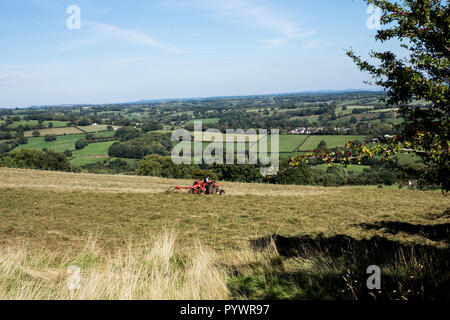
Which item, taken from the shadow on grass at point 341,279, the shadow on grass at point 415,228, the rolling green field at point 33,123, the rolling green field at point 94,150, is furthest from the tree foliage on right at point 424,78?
the rolling green field at point 33,123

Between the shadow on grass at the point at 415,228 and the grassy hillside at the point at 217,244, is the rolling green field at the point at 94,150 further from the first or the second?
the shadow on grass at the point at 415,228

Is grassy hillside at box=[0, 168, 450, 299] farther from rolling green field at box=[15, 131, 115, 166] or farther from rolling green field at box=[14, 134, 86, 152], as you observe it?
rolling green field at box=[14, 134, 86, 152]

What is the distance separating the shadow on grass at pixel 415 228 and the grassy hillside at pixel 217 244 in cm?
4

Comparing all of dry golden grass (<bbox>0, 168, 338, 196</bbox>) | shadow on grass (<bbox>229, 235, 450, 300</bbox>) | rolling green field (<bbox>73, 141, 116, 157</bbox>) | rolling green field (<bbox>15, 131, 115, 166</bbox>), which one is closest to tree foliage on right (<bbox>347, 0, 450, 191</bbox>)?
shadow on grass (<bbox>229, 235, 450, 300</bbox>)

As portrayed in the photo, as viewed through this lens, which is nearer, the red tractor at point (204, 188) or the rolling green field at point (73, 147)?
the red tractor at point (204, 188)

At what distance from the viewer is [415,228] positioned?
39.4ft

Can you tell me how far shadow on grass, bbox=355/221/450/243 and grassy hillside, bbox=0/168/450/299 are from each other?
40 mm

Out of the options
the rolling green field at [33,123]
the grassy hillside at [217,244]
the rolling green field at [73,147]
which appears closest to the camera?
the grassy hillside at [217,244]

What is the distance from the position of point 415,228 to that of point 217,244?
799 cm

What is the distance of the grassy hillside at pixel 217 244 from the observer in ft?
14.8

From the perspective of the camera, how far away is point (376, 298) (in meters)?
4.06

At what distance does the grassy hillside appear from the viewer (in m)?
4.50
